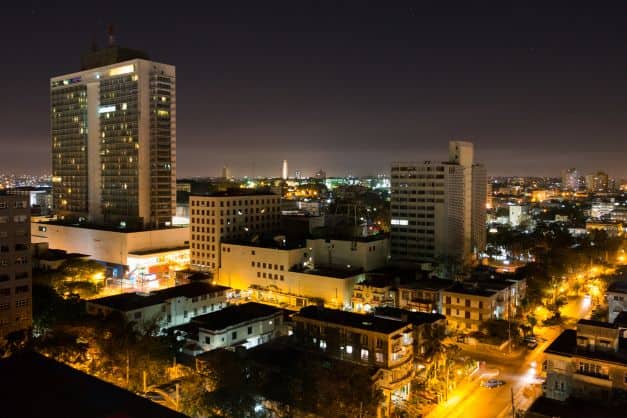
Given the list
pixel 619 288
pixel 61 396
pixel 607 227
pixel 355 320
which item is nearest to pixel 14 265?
pixel 61 396

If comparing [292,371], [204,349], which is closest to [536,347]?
[292,371]

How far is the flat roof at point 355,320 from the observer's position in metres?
22.6

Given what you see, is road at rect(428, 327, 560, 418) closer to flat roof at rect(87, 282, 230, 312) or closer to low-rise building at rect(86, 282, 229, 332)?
low-rise building at rect(86, 282, 229, 332)

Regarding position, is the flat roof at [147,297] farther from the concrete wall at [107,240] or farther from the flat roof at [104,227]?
the flat roof at [104,227]

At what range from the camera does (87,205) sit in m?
59.8

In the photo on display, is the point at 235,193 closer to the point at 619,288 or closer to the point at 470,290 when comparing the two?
the point at 470,290

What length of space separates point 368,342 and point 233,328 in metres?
7.02

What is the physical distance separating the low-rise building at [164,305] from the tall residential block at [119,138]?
2347cm

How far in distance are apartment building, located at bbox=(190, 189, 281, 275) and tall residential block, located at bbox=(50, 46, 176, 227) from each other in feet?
40.0

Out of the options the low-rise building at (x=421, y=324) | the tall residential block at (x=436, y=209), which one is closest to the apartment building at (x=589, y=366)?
the low-rise building at (x=421, y=324)

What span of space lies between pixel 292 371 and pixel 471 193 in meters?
32.6

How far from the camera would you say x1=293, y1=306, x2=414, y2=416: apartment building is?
21.8m

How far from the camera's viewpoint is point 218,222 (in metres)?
42.3

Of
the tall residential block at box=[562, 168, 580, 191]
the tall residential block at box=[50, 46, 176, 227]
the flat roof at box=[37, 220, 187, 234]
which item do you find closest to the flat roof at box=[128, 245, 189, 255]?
the flat roof at box=[37, 220, 187, 234]
